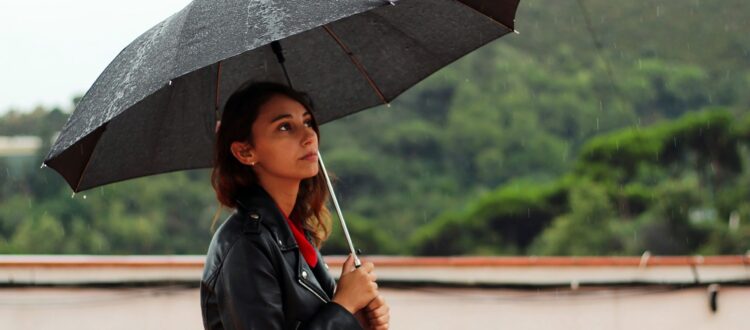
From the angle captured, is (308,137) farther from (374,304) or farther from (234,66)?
(234,66)

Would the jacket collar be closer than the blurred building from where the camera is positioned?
Yes

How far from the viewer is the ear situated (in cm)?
183

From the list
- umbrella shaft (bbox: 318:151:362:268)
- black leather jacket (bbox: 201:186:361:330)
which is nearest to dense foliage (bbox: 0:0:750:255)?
umbrella shaft (bbox: 318:151:362:268)

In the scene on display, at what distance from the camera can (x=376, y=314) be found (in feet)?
5.93

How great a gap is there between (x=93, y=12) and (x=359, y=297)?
5039 cm

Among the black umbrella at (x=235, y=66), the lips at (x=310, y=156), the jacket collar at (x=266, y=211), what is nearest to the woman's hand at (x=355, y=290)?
the jacket collar at (x=266, y=211)

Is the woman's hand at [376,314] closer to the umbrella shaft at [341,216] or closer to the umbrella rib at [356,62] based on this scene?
the umbrella shaft at [341,216]

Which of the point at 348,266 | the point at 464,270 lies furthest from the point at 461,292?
the point at 348,266

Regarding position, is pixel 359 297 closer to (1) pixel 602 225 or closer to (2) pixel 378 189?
(1) pixel 602 225

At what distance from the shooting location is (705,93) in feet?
106

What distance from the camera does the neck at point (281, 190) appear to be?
6.07ft

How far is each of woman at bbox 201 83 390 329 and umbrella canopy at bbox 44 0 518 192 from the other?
0.15 meters

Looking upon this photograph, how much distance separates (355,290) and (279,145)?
0.29m

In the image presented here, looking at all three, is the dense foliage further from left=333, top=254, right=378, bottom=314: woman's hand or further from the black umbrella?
left=333, top=254, right=378, bottom=314: woman's hand
